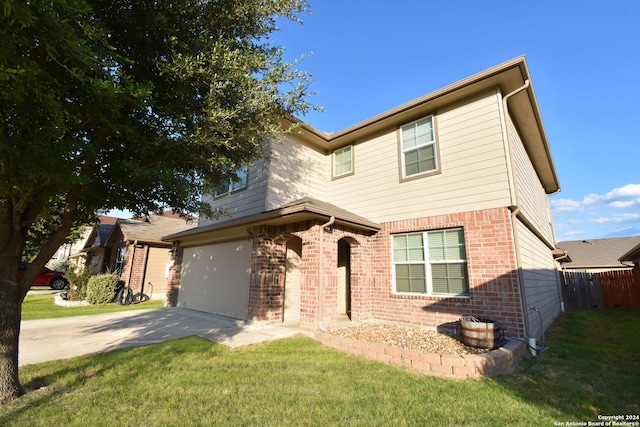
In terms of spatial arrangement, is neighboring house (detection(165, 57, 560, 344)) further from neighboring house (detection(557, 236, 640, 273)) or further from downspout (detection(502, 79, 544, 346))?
neighboring house (detection(557, 236, 640, 273))

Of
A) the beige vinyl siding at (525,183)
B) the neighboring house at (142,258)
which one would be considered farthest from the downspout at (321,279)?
the neighboring house at (142,258)

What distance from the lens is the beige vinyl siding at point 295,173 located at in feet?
29.1

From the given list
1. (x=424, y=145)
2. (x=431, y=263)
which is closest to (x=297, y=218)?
(x=431, y=263)

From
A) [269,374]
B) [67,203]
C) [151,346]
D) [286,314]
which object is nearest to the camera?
[67,203]

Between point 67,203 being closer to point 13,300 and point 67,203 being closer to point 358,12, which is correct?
point 13,300

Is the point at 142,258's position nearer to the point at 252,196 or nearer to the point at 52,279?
the point at 252,196

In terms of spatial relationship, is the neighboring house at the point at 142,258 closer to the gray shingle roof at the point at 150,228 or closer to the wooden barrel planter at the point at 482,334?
the gray shingle roof at the point at 150,228

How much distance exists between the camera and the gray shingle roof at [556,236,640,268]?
975 inches

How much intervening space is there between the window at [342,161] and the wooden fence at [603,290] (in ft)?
52.3

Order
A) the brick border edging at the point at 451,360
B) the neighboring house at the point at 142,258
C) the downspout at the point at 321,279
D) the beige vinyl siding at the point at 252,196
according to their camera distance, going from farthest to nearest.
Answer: the neighboring house at the point at 142,258 < the beige vinyl siding at the point at 252,196 < the downspout at the point at 321,279 < the brick border edging at the point at 451,360

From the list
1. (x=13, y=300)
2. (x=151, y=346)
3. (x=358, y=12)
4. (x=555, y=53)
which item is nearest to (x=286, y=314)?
(x=151, y=346)

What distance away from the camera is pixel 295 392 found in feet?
12.4

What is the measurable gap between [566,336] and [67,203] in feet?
36.4

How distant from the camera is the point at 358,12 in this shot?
8812 mm
